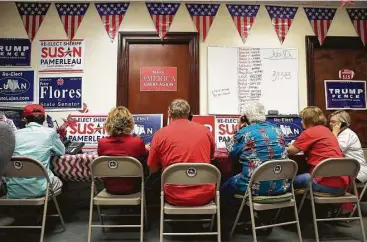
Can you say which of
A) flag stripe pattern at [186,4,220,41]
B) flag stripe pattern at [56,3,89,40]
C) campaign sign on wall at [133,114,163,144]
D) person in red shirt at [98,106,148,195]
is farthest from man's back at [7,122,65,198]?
flag stripe pattern at [186,4,220,41]

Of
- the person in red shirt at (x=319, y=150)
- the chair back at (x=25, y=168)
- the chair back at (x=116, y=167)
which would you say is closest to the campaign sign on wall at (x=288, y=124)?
the person in red shirt at (x=319, y=150)

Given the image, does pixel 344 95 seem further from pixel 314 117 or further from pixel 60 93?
pixel 60 93

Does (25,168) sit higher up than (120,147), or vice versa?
(120,147)

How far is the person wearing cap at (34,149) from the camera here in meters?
2.41

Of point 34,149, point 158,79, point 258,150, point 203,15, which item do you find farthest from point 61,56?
point 258,150

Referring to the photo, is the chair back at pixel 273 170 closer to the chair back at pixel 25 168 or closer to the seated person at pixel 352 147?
the seated person at pixel 352 147

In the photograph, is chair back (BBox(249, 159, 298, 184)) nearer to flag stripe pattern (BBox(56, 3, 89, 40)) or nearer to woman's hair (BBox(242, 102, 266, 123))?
woman's hair (BBox(242, 102, 266, 123))

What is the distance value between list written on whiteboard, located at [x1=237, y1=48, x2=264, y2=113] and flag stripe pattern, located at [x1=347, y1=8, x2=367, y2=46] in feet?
4.77

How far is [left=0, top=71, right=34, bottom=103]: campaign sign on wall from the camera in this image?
3.95 m

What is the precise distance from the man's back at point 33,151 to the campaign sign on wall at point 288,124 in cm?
260

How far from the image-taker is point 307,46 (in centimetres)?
413

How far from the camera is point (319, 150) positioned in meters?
2.53

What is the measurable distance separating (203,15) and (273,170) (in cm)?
263

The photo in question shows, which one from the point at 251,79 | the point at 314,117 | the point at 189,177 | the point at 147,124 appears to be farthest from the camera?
the point at 251,79
